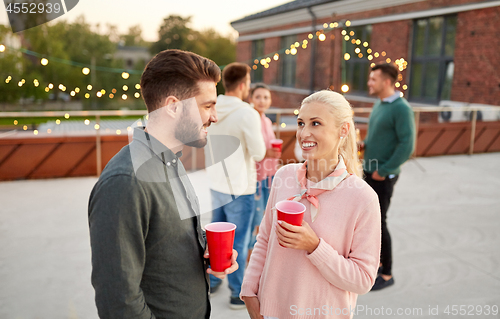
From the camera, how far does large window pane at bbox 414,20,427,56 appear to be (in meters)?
11.8

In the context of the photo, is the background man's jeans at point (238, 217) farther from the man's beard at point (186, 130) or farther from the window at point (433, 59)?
the window at point (433, 59)

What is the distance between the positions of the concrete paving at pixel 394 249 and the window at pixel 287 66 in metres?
13.1

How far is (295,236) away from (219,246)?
0.90 feet

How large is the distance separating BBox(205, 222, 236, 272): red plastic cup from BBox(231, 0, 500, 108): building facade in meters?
5.21

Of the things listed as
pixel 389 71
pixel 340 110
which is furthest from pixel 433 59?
pixel 340 110

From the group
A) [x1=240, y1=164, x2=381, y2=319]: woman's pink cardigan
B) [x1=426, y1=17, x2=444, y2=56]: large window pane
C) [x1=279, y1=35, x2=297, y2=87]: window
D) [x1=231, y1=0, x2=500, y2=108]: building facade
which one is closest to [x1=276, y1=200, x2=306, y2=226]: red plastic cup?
Result: [x1=240, y1=164, x2=381, y2=319]: woman's pink cardigan

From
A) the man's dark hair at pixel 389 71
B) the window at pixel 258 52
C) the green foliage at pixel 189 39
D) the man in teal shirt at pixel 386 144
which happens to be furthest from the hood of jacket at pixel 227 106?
the green foliage at pixel 189 39

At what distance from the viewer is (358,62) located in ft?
48.7

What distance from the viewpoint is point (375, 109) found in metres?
3.35

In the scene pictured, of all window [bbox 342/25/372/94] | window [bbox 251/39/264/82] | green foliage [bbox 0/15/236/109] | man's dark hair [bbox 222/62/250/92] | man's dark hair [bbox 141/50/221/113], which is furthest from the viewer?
green foliage [bbox 0/15/236/109]

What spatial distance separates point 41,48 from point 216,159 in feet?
109

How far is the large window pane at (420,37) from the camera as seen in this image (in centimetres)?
1183

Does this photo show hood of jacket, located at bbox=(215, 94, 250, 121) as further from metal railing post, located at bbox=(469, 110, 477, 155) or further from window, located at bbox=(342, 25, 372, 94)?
window, located at bbox=(342, 25, 372, 94)

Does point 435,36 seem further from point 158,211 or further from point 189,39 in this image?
point 189,39
